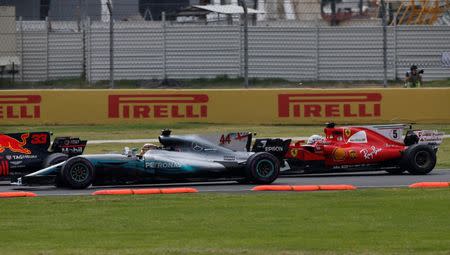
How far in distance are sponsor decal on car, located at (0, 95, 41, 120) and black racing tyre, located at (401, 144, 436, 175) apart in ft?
35.6

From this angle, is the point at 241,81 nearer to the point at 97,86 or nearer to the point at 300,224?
the point at 97,86

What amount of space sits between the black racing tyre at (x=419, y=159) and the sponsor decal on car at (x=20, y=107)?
10.9 metres

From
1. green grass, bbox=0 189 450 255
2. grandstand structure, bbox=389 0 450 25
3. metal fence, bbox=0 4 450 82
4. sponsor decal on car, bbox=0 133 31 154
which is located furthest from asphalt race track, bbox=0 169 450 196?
grandstand structure, bbox=389 0 450 25

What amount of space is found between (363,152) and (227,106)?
8815 millimetres

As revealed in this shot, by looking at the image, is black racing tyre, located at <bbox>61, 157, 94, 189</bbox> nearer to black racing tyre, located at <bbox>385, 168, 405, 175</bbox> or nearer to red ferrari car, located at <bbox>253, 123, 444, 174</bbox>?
red ferrari car, located at <bbox>253, 123, 444, 174</bbox>

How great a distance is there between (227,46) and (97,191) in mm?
18430

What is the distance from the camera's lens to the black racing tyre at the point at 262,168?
52.8ft

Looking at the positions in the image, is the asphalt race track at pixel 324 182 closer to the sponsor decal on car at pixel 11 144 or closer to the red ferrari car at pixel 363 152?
the red ferrari car at pixel 363 152

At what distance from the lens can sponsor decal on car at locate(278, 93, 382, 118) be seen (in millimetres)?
26000

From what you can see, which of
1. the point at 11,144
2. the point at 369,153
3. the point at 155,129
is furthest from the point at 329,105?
the point at 11,144

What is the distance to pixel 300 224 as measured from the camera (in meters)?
11.8

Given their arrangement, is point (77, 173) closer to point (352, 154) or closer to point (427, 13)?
point (352, 154)

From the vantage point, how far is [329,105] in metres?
26.1

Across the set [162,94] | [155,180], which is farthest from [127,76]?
[155,180]
